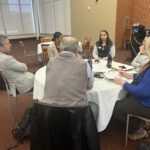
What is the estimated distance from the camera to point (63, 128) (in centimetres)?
127

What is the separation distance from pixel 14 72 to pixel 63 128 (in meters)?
1.36

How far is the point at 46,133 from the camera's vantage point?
1.29 metres

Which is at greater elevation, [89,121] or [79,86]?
[79,86]

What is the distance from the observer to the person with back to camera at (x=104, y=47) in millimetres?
3223

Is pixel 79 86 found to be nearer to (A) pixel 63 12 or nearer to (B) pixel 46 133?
(B) pixel 46 133

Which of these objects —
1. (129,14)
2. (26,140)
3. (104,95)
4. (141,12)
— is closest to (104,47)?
(104,95)

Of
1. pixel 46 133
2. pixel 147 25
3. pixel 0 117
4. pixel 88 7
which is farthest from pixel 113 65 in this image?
pixel 88 7

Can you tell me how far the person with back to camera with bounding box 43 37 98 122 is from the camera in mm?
1356

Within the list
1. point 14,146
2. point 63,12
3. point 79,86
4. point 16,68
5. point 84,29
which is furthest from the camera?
point 63,12

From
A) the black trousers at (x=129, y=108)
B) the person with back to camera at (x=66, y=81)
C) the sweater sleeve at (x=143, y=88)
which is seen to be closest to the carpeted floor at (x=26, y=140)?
the black trousers at (x=129, y=108)

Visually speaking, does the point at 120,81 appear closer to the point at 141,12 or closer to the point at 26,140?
the point at 26,140

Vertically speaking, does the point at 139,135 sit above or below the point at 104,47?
below

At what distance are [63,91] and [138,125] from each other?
1.24 metres

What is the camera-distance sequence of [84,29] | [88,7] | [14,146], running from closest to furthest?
[14,146]
[88,7]
[84,29]
